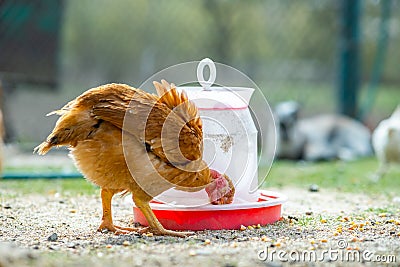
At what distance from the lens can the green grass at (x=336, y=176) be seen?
21.3ft

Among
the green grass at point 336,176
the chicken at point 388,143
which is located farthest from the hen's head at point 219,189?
the chicken at point 388,143

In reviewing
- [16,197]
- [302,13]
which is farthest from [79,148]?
[302,13]

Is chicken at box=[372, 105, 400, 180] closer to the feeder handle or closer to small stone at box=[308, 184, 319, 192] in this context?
small stone at box=[308, 184, 319, 192]

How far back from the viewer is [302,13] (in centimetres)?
1139

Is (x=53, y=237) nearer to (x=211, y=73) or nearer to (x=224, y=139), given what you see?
(x=224, y=139)

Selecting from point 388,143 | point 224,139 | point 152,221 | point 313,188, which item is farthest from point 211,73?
point 388,143

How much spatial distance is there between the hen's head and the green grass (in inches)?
94.2

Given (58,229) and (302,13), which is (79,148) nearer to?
(58,229)

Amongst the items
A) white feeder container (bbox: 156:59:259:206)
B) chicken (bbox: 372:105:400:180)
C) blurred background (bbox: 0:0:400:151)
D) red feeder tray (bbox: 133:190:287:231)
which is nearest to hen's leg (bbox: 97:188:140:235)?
red feeder tray (bbox: 133:190:287:231)

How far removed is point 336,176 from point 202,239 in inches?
161

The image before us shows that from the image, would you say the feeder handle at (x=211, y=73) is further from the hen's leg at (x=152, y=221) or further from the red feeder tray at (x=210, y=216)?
the hen's leg at (x=152, y=221)

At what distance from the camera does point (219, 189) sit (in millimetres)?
4074

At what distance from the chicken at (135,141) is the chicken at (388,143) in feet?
12.6

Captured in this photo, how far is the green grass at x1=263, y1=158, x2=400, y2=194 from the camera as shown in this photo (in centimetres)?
650
